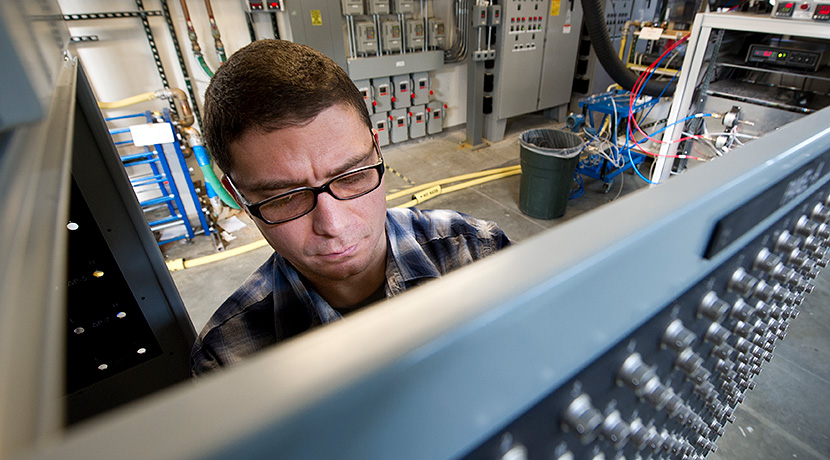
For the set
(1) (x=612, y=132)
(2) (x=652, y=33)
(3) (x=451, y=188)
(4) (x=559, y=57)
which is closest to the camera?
(2) (x=652, y=33)

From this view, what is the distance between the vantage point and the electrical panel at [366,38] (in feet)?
12.8

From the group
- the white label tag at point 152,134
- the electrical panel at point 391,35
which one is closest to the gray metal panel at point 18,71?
the white label tag at point 152,134

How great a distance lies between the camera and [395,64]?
4156mm

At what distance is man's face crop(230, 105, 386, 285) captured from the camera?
28.7 inches

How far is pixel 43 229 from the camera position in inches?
11.7

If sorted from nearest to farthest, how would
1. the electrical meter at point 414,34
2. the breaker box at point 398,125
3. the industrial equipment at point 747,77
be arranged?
1. the industrial equipment at point 747,77
2. the electrical meter at point 414,34
3. the breaker box at point 398,125

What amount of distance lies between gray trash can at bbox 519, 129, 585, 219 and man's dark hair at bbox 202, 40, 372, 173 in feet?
7.99

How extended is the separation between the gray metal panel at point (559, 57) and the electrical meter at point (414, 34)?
4.85 feet

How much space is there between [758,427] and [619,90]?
3.04m

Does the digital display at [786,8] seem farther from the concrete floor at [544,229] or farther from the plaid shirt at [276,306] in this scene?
the plaid shirt at [276,306]

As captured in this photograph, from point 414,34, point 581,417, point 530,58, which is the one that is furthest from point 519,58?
point 581,417

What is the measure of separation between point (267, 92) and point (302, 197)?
0.65ft

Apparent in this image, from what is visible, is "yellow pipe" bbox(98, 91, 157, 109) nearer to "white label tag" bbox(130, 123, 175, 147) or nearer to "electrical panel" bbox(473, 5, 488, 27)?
"white label tag" bbox(130, 123, 175, 147)

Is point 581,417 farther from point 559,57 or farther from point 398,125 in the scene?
point 559,57
